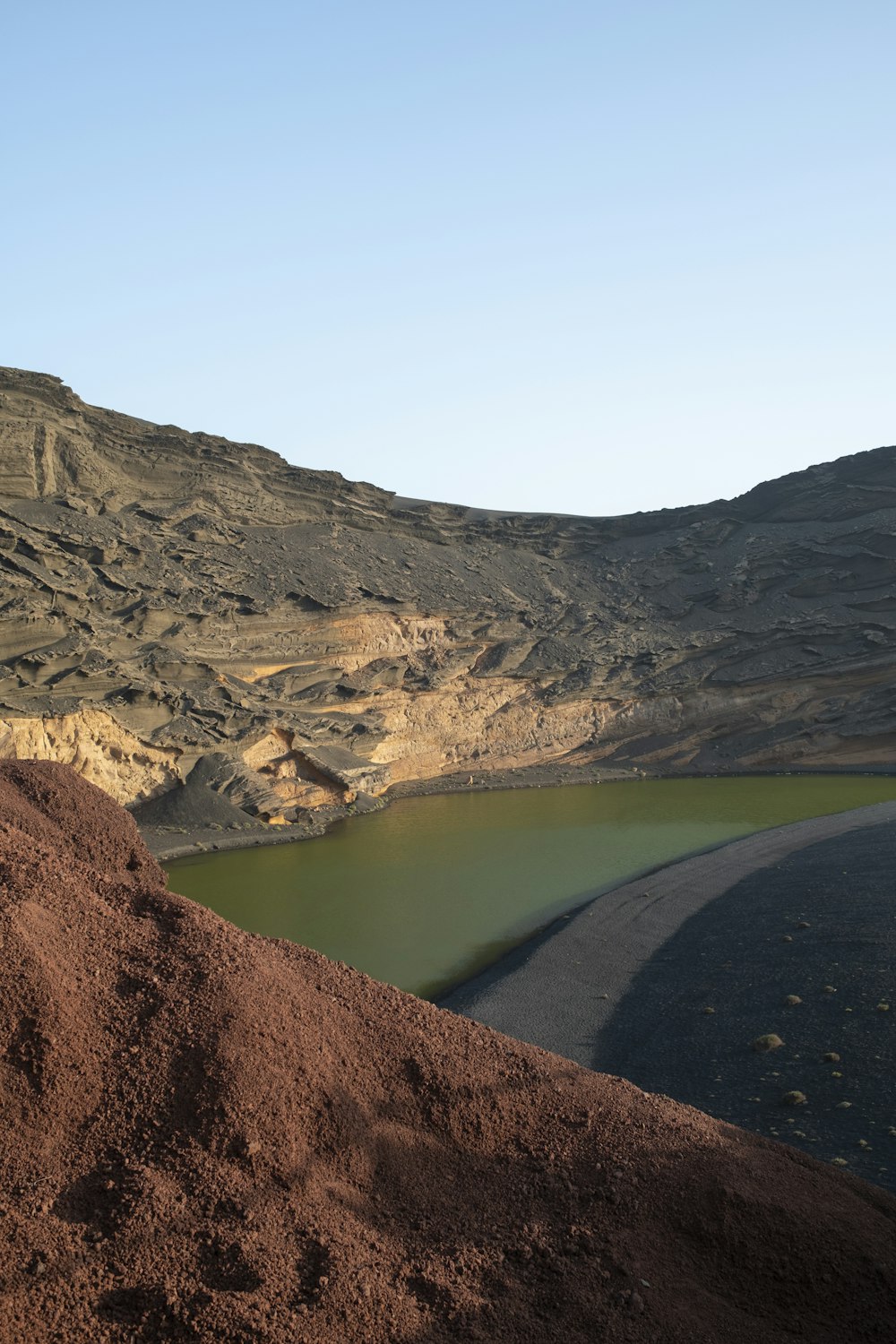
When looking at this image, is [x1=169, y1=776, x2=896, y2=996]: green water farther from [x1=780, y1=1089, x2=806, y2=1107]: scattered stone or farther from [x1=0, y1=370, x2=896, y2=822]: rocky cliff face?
[x1=780, y1=1089, x2=806, y2=1107]: scattered stone

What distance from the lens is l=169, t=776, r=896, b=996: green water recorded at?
844 inches

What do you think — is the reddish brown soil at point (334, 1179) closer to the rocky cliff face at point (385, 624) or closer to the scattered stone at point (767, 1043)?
the scattered stone at point (767, 1043)

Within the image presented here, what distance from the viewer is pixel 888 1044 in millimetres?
12320

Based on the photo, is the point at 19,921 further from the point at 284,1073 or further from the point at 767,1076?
the point at 767,1076

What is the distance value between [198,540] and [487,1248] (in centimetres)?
3675

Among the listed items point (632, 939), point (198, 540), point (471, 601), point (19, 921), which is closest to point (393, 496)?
point (471, 601)

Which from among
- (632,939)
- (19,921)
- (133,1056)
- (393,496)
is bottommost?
(632,939)

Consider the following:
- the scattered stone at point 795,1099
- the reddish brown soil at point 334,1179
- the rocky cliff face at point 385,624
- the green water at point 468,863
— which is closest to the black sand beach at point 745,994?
the scattered stone at point 795,1099

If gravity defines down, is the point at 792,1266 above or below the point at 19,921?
below

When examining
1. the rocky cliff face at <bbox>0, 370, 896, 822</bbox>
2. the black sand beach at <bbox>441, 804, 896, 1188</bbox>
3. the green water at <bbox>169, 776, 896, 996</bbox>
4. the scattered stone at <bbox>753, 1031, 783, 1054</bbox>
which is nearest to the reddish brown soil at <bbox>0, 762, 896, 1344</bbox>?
the black sand beach at <bbox>441, 804, 896, 1188</bbox>

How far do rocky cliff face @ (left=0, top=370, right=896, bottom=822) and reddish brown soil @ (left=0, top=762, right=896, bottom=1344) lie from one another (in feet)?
78.4

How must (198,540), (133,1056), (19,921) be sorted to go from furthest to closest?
1. (198,540)
2. (19,921)
3. (133,1056)

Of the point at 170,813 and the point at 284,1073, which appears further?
the point at 170,813

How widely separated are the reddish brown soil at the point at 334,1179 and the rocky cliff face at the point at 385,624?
23.9m
